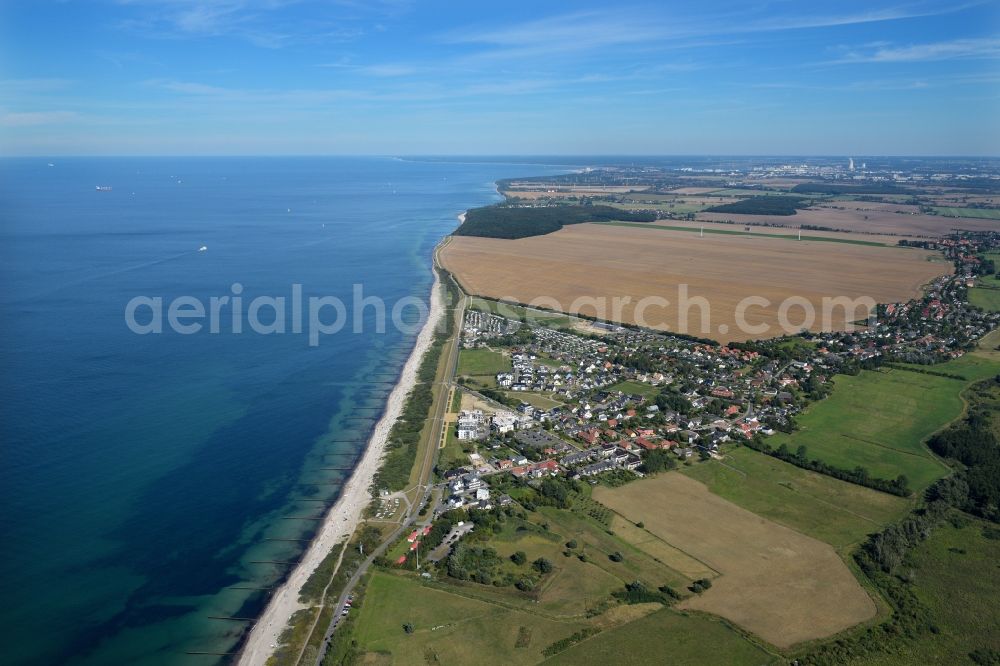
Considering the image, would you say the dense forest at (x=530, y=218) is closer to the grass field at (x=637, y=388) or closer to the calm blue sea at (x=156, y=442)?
the calm blue sea at (x=156, y=442)

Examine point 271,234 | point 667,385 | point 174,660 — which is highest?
point 271,234

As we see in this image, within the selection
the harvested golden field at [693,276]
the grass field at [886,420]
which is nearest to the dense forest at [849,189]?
the harvested golden field at [693,276]

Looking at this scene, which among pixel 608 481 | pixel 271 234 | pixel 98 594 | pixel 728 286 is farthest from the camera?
pixel 271 234

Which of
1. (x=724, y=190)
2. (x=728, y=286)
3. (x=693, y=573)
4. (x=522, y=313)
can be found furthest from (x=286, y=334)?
(x=724, y=190)

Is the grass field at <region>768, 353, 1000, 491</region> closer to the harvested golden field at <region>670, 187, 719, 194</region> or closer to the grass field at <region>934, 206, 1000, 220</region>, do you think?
the grass field at <region>934, 206, 1000, 220</region>

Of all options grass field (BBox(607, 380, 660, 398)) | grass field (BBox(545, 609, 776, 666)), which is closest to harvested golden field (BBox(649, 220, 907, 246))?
grass field (BBox(607, 380, 660, 398))

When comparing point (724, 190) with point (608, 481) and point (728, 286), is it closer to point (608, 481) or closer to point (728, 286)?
point (728, 286)
